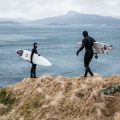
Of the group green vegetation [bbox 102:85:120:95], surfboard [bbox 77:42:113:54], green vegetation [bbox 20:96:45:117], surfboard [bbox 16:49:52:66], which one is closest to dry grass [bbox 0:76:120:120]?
green vegetation [bbox 20:96:45:117]

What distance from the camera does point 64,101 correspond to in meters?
16.9

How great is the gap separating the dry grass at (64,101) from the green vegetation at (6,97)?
0.52 ft

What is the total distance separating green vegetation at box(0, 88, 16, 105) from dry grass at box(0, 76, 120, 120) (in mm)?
159

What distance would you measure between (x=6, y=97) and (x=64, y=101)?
336 cm

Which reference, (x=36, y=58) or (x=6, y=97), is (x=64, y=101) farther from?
(x=36, y=58)

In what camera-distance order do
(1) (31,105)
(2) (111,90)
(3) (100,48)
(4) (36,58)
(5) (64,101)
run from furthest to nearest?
(4) (36,58) < (3) (100,48) < (1) (31,105) < (2) (111,90) < (5) (64,101)

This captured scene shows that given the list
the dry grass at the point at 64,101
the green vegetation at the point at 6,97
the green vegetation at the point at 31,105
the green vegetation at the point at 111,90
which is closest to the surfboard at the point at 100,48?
the dry grass at the point at 64,101

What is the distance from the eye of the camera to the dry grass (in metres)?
16.0

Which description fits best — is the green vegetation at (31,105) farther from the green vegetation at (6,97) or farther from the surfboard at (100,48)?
the surfboard at (100,48)

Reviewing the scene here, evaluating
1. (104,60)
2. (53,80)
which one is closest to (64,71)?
(104,60)

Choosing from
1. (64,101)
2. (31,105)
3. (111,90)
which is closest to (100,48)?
(111,90)

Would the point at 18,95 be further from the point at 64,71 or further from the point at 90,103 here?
the point at 64,71

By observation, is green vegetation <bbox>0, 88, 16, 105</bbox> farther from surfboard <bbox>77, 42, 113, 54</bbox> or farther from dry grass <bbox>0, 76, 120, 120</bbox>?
surfboard <bbox>77, 42, 113, 54</bbox>

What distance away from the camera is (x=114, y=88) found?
17156 mm
